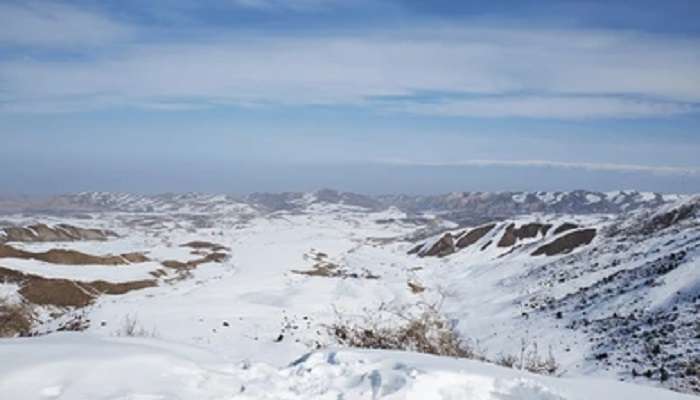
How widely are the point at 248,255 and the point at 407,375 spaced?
9282 centimetres

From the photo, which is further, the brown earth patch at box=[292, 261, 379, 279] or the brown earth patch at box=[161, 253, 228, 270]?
the brown earth patch at box=[292, 261, 379, 279]

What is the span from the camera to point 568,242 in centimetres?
6612

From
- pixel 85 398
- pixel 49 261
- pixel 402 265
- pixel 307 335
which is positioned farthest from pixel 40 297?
pixel 402 265

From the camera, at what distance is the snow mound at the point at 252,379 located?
6.68 m

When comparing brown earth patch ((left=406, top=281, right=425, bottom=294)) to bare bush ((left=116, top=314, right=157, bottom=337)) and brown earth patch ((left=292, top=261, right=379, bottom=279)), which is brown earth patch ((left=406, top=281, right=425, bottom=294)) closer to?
brown earth patch ((left=292, top=261, right=379, bottom=279))

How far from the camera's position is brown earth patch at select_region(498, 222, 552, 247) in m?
87.9

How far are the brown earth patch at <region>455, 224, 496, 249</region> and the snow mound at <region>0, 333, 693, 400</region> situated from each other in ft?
300

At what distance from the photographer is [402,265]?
88125mm

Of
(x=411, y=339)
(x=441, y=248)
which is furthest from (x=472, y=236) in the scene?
(x=411, y=339)

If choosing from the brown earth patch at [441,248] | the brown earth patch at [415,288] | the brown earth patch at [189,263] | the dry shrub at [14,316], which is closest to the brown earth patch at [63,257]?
the brown earth patch at [189,263]

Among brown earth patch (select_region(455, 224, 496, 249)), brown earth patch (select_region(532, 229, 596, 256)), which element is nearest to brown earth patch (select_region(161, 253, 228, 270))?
brown earth patch (select_region(532, 229, 596, 256))

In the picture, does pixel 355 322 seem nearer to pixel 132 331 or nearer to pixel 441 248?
pixel 132 331

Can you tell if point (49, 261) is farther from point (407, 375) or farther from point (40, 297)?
point (407, 375)

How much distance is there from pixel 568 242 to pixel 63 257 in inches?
2135
